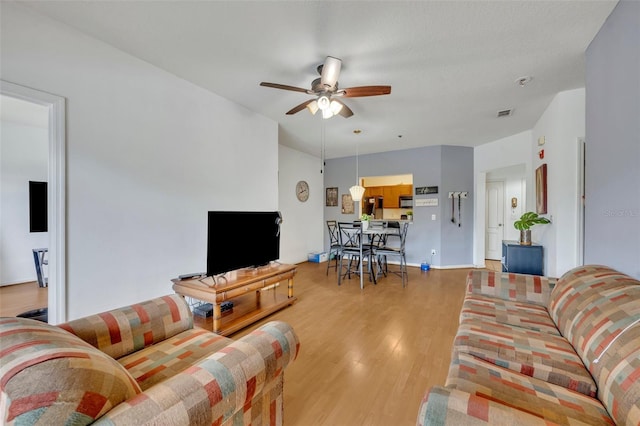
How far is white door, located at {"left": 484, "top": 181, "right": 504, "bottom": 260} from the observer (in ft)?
20.9

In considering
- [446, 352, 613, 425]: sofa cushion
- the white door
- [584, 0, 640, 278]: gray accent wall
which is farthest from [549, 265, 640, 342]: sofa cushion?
the white door

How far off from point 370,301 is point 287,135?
318cm

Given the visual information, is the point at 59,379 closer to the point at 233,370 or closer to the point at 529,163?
the point at 233,370

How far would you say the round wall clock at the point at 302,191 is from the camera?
5.94m

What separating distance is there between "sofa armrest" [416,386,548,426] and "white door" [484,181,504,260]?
6.81m

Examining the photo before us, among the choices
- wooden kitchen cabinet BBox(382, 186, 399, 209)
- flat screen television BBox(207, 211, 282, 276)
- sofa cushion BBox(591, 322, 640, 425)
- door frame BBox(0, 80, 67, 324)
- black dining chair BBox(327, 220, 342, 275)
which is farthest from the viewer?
wooden kitchen cabinet BBox(382, 186, 399, 209)

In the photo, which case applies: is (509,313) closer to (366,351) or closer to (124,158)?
(366,351)

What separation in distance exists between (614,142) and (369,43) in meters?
1.91

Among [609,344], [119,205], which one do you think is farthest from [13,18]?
[609,344]

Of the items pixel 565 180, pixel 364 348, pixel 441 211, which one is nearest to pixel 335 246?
pixel 441 211

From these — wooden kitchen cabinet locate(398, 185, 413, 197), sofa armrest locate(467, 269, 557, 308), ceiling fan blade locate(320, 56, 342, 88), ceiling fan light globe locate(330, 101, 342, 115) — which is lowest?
sofa armrest locate(467, 269, 557, 308)

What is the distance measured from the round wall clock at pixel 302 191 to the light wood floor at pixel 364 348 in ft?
7.90

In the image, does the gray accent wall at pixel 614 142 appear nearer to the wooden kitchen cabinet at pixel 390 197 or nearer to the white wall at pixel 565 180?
the white wall at pixel 565 180

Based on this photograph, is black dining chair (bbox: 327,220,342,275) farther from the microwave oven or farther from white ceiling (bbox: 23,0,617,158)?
white ceiling (bbox: 23,0,617,158)
